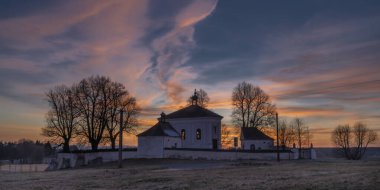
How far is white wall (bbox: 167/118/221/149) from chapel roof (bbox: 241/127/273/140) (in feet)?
13.8

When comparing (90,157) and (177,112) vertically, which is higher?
(177,112)

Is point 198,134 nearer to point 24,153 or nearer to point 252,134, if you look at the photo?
point 252,134

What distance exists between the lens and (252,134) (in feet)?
212

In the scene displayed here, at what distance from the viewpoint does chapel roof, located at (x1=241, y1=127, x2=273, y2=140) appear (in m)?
64.0

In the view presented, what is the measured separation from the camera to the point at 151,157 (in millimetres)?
58500

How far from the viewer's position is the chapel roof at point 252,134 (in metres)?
64.0

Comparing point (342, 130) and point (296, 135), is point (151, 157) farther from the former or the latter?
point (342, 130)

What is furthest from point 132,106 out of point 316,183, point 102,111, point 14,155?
point 14,155

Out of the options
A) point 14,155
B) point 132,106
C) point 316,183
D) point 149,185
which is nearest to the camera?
point 316,183

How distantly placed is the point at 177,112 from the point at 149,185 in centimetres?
4701

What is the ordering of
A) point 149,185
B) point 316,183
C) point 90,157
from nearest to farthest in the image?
point 316,183 < point 149,185 < point 90,157

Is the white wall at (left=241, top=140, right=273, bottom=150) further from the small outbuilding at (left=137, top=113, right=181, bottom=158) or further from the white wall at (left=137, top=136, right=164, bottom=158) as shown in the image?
the white wall at (left=137, top=136, right=164, bottom=158)

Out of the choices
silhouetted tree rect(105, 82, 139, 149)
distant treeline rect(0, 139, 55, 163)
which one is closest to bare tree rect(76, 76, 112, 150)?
silhouetted tree rect(105, 82, 139, 149)

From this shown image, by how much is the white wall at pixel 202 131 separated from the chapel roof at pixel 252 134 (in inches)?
166
